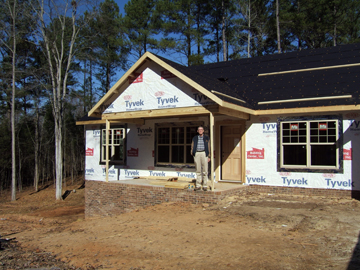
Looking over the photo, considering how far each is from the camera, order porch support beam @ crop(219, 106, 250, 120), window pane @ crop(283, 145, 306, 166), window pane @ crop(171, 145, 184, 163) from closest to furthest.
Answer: porch support beam @ crop(219, 106, 250, 120)
window pane @ crop(283, 145, 306, 166)
window pane @ crop(171, 145, 184, 163)

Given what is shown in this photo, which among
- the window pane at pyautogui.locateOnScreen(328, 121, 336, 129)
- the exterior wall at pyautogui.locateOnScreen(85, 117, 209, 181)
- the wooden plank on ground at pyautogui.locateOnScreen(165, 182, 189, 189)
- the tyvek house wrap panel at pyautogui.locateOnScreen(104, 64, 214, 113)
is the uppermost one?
the tyvek house wrap panel at pyautogui.locateOnScreen(104, 64, 214, 113)

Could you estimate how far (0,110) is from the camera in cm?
2914

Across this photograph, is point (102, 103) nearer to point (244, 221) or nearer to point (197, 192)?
point (197, 192)

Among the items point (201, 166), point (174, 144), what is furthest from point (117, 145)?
point (201, 166)

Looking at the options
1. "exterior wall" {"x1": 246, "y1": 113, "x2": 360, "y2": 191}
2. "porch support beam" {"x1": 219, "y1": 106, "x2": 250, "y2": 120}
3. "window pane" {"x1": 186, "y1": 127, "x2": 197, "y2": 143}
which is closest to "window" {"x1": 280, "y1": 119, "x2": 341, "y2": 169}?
"exterior wall" {"x1": 246, "y1": 113, "x2": 360, "y2": 191}

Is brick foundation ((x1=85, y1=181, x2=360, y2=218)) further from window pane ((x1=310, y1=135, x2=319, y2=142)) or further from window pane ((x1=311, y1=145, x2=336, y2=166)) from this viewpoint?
window pane ((x1=310, y1=135, x2=319, y2=142))

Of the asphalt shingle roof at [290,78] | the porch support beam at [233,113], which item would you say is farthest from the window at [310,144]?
the porch support beam at [233,113]

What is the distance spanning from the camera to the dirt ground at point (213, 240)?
17.5ft

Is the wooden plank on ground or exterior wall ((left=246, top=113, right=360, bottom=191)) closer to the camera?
exterior wall ((left=246, top=113, right=360, bottom=191))

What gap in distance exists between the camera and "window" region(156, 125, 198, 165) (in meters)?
13.6

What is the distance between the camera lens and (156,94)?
38.2 ft

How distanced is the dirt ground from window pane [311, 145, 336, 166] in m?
1.19

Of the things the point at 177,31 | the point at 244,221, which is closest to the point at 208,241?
the point at 244,221

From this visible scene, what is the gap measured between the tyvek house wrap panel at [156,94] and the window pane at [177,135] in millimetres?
2365
